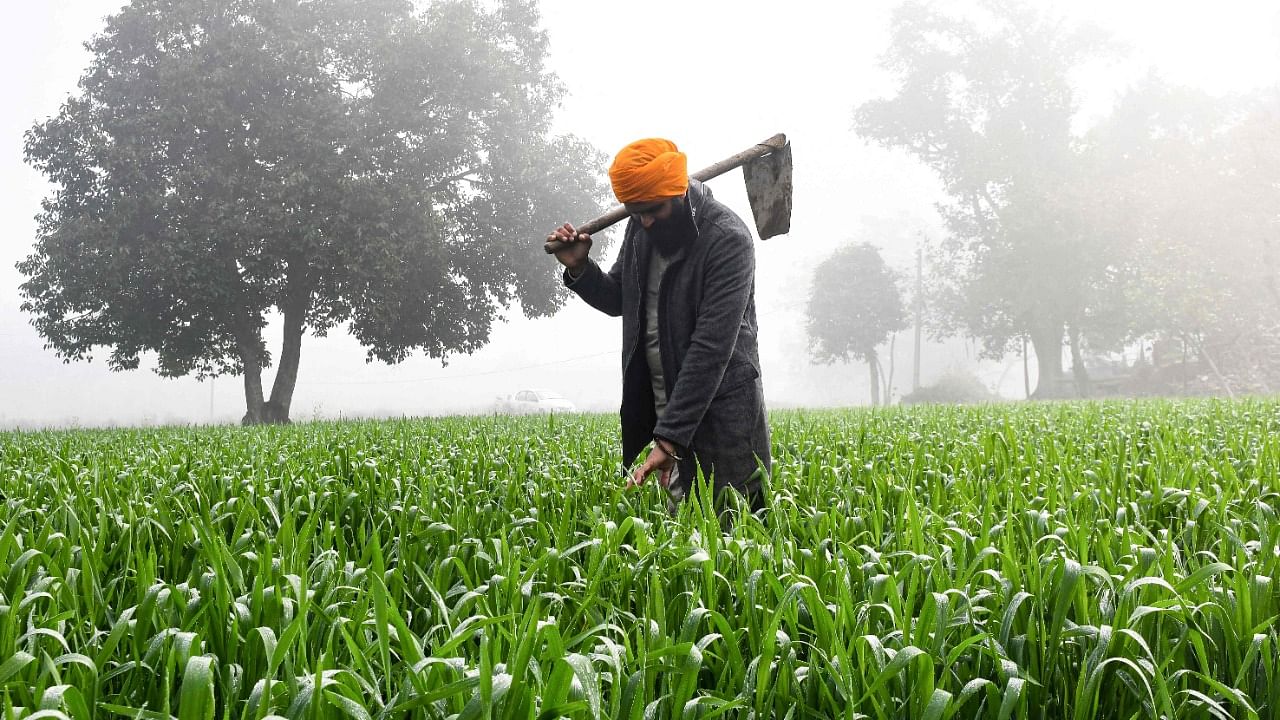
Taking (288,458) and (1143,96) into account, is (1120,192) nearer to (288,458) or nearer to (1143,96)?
(1143,96)

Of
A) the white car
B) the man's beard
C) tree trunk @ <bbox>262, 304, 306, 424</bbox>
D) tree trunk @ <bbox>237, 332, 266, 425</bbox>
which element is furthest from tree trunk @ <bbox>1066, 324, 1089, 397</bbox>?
the man's beard

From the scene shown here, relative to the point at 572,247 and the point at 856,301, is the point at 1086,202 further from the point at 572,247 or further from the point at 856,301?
the point at 572,247

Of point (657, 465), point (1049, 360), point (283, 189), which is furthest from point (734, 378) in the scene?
point (1049, 360)

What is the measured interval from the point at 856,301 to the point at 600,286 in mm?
43029

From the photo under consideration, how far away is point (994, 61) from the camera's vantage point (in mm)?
→ 37688

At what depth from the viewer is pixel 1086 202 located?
3284cm

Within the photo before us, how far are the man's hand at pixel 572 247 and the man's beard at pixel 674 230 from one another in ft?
1.08

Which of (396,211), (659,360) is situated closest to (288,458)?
(659,360)

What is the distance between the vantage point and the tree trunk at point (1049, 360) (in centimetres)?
3634

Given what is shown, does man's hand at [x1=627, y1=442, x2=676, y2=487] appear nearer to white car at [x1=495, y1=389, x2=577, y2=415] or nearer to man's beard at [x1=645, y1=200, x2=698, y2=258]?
man's beard at [x1=645, y1=200, x2=698, y2=258]

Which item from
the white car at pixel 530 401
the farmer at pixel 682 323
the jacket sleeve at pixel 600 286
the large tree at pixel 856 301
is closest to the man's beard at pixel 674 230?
the farmer at pixel 682 323

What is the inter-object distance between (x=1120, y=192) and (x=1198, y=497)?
33201mm

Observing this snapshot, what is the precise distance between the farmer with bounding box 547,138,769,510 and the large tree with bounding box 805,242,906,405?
139 ft

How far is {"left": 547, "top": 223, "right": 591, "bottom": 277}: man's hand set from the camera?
13.5 feet
